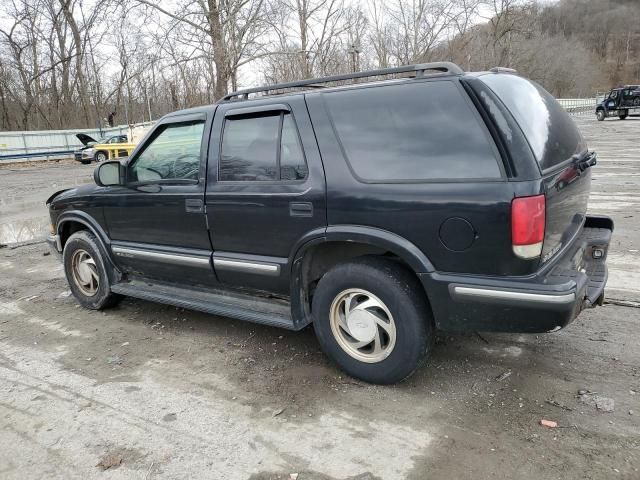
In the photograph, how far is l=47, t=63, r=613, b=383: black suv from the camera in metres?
2.71

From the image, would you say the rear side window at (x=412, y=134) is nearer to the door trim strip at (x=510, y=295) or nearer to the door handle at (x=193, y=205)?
the door trim strip at (x=510, y=295)

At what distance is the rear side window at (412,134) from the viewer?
2748mm

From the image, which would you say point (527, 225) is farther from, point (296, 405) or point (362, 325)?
point (296, 405)

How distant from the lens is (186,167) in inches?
157

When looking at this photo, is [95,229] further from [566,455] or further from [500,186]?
[566,455]

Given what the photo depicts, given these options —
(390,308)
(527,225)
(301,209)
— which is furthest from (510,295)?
(301,209)

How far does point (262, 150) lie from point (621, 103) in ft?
116

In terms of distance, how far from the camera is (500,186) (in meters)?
2.64

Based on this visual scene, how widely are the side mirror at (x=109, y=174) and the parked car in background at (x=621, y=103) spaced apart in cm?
3501

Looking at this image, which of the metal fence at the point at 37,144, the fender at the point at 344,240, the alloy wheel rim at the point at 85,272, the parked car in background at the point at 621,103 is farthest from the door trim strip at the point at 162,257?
the parked car in background at the point at 621,103

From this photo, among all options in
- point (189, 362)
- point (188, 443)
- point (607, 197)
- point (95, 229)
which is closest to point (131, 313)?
point (95, 229)

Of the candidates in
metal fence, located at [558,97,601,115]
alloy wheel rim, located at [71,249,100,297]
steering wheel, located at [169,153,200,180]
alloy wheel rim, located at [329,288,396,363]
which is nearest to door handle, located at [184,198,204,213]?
steering wheel, located at [169,153,200,180]

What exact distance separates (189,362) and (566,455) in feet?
8.38

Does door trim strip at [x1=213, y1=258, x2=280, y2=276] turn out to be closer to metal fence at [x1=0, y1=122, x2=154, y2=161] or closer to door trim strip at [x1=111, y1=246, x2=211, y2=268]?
door trim strip at [x1=111, y1=246, x2=211, y2=268]
